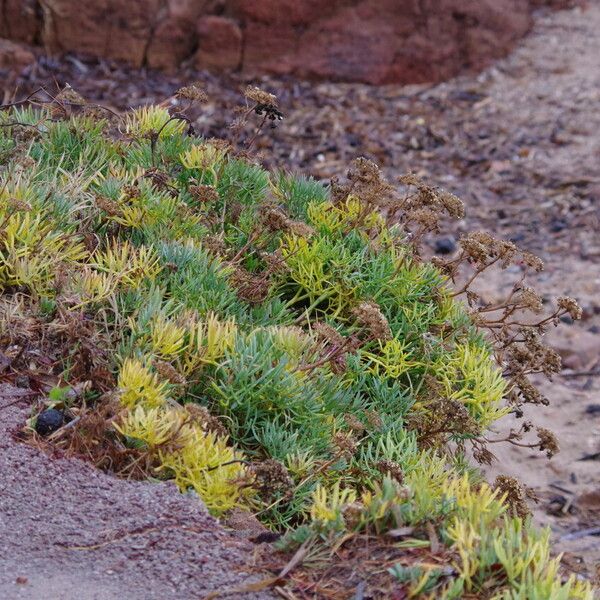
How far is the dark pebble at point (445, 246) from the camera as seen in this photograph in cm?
736

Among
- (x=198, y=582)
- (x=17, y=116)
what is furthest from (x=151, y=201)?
(x=198, y=582)

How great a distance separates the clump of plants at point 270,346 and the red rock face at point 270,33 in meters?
5.35

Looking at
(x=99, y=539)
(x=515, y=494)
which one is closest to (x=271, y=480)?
(x=99, y=539)

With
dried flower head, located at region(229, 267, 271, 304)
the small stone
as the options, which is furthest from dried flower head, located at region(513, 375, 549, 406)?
the small stone

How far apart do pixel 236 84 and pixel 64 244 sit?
6289 mm

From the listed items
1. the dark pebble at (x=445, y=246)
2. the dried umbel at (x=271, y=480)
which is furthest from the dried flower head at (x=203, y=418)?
the dark pebble at (x=445, y=246)

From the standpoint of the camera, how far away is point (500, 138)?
921 cm

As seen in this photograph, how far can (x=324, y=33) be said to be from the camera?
382 inches

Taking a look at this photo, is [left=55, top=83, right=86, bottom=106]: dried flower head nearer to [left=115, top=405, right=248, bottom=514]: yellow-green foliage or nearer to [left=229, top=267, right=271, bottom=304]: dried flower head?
[left=229, top=267, right=271, bottom=304]: dried flower head

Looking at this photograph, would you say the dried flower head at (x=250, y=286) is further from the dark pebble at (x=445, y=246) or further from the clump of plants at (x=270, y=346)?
the dark pebble at (x=445, y=246)

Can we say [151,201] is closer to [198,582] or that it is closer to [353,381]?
[353,381]

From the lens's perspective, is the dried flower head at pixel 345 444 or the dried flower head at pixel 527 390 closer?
the dried flower head at pixel 345 444

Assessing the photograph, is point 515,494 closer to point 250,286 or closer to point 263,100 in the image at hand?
point 250,286

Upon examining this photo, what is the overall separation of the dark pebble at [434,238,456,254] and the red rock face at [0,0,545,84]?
2947 mm
